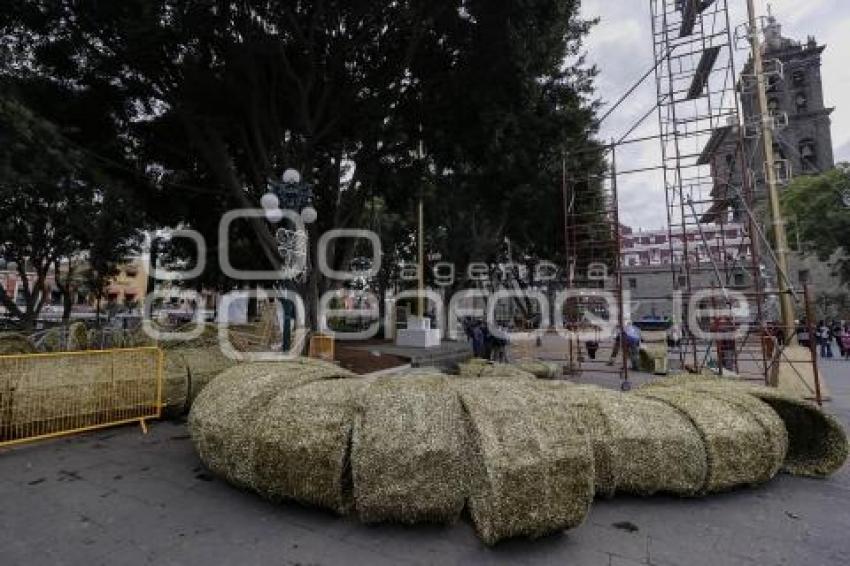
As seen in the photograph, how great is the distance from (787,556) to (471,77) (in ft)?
40.4

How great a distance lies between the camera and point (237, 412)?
4727 millimetres

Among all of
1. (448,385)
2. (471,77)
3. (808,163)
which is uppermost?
(808,163)

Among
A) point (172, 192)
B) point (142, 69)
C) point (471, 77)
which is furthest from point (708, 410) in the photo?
point (172, 192)

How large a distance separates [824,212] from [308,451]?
129 ft

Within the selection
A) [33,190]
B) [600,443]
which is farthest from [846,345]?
[33,190]

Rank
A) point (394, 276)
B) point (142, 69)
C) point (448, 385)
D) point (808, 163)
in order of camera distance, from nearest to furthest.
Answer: point (448, 385) → point (142, 69) → point (394, 276) → point (808, 163)

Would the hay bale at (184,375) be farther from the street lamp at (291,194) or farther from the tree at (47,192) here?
the tree at (47,192)

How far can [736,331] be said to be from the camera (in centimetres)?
1112

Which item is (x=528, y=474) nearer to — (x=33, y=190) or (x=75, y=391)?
(x=75, y=391)

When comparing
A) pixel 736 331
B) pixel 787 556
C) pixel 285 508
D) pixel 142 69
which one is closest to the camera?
pixel 787 556

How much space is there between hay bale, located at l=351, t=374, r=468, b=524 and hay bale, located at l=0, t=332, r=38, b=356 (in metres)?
7.29

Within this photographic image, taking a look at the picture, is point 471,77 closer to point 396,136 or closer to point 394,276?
point 396,136

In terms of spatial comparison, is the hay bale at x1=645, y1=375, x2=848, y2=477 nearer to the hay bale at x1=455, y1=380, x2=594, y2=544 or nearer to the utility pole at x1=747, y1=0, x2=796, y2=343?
Answer: the hay bale at x1=455, y1=380, x2=594, y2=544

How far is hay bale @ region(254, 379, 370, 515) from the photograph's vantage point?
159 inches
